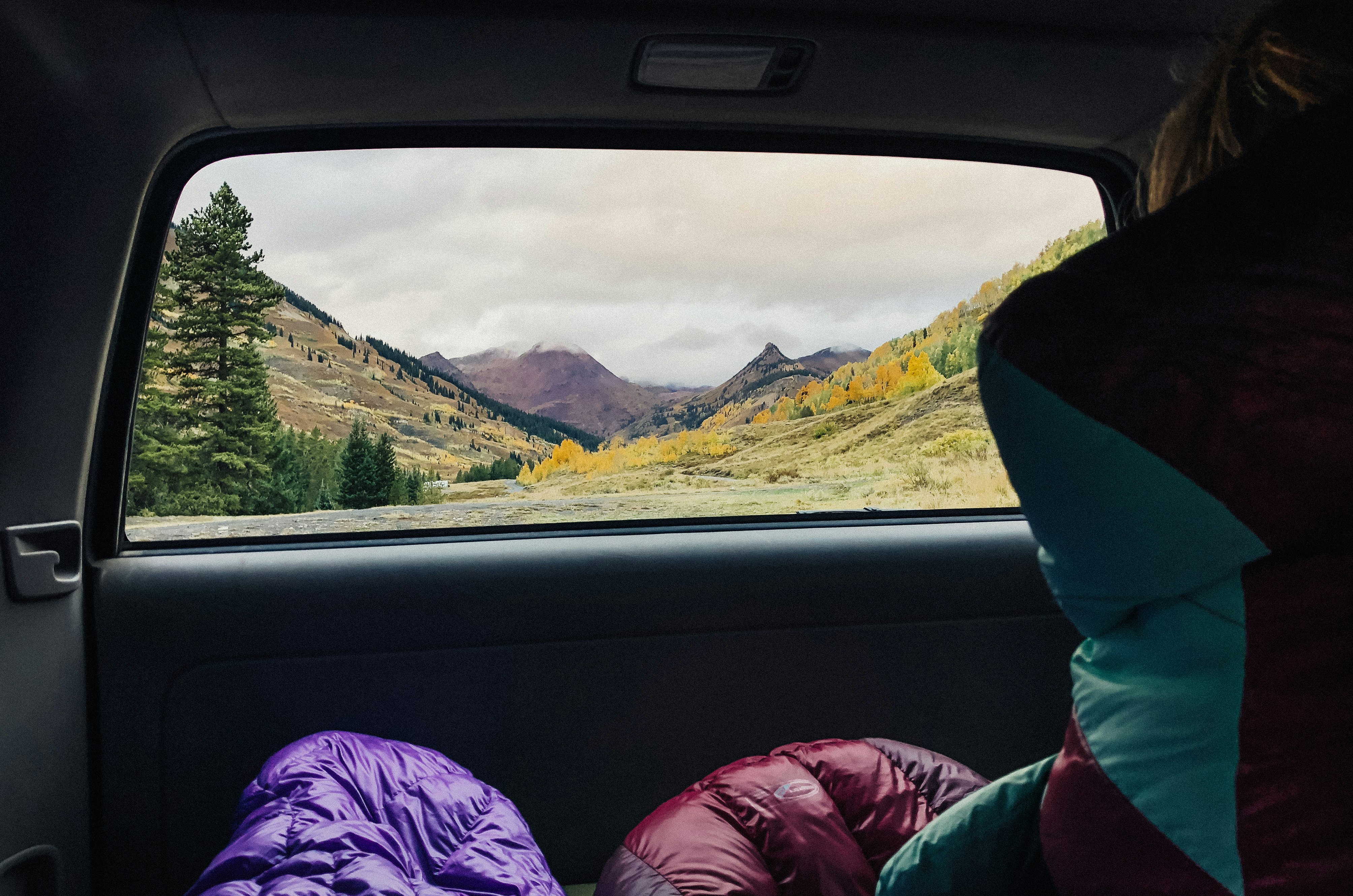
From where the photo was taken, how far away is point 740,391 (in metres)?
2.11

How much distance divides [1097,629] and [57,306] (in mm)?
1647

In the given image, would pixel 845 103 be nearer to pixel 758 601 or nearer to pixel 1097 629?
pixel 758 601

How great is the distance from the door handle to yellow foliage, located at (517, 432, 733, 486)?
885 millimetres

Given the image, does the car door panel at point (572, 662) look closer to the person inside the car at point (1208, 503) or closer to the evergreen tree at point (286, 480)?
the evergreen tree at point (286, 480)

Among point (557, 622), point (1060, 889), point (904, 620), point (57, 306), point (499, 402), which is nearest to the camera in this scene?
point (1060, 889)

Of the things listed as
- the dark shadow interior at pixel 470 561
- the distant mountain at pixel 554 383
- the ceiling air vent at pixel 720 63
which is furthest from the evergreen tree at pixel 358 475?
the ceiling air vent at pixel 720 63

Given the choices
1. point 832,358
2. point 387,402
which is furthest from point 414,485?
point 832,358

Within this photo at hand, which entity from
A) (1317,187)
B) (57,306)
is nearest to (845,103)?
(1317,187)

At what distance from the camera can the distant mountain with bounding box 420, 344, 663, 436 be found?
2.05m

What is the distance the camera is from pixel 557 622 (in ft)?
5.92

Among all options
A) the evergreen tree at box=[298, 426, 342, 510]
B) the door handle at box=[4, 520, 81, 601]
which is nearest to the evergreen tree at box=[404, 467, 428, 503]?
the evergreen tree at box=[298, 426, 342, 510]

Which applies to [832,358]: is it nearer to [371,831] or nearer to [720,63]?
[720,63]

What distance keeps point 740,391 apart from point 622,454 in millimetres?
327

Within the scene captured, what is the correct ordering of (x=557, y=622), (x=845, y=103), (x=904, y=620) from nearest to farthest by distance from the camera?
(x=845, y=103) < (x=557, y=622) < (x=904, y=620)
